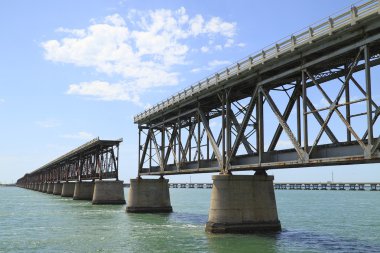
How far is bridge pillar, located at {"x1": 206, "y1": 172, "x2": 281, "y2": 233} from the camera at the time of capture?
110ft

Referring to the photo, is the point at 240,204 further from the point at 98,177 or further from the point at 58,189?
the point at 58,189

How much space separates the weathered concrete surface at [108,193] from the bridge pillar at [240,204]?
48570 millimetres

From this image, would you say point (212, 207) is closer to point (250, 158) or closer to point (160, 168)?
point (250, 158)

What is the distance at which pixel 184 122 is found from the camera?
56844mm

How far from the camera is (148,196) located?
5856cm

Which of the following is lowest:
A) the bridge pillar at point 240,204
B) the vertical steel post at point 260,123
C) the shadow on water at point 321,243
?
the shadow on water at point 321,243

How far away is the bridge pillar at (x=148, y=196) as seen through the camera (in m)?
58.2

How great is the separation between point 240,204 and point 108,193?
167 feet

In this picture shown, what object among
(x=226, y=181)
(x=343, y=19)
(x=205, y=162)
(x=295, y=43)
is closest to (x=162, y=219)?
(x=205, y=162)

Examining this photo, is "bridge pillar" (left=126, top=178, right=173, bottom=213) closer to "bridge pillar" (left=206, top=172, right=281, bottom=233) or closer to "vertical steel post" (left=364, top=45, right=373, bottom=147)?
"bridge pillar" (left=206, top=172, right=281, bottom=233)

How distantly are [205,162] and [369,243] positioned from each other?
52.8ft

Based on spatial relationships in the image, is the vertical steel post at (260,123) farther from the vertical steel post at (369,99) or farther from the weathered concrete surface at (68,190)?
the weathered concrete surface at (68,190)

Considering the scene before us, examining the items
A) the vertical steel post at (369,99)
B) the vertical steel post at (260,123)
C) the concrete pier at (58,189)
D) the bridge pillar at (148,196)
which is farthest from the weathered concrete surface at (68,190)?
the vertical steel post at (369,99)

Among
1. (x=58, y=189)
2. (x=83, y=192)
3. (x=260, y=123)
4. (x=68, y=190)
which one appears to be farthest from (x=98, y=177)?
(x=260, y=123)
